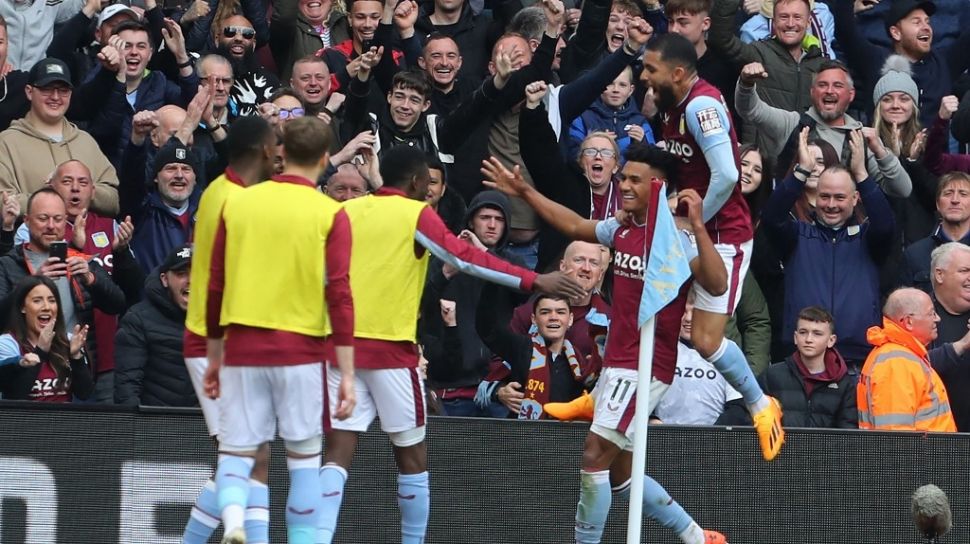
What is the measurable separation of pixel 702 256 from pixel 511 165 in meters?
4.49

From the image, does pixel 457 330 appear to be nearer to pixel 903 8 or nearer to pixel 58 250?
pixel 58 250

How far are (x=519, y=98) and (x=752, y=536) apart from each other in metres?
4.45

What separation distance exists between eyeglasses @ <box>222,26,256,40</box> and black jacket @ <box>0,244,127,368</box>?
3.10 meters

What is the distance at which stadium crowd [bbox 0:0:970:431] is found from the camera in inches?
502

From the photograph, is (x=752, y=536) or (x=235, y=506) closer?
(x=235, y=506)

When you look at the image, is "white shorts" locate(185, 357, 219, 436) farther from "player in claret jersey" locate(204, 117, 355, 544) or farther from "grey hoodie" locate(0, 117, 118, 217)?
"grey hoodie" locate(0, 117, 118, 217)

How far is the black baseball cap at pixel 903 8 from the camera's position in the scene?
16609mm

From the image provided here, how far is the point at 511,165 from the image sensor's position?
14969mm

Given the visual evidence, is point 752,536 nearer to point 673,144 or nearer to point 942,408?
point 942,408

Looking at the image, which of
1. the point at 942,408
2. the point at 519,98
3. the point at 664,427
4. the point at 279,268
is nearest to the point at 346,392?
the point at 279,268

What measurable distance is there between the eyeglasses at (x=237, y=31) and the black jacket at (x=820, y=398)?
5.40 metres

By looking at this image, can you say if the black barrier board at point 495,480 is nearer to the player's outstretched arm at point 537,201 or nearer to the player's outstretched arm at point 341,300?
the player's outstretched arm at point 537,201

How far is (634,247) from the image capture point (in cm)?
1100

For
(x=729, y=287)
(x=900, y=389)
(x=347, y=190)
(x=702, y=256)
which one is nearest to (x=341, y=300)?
(x=702, y=256)
